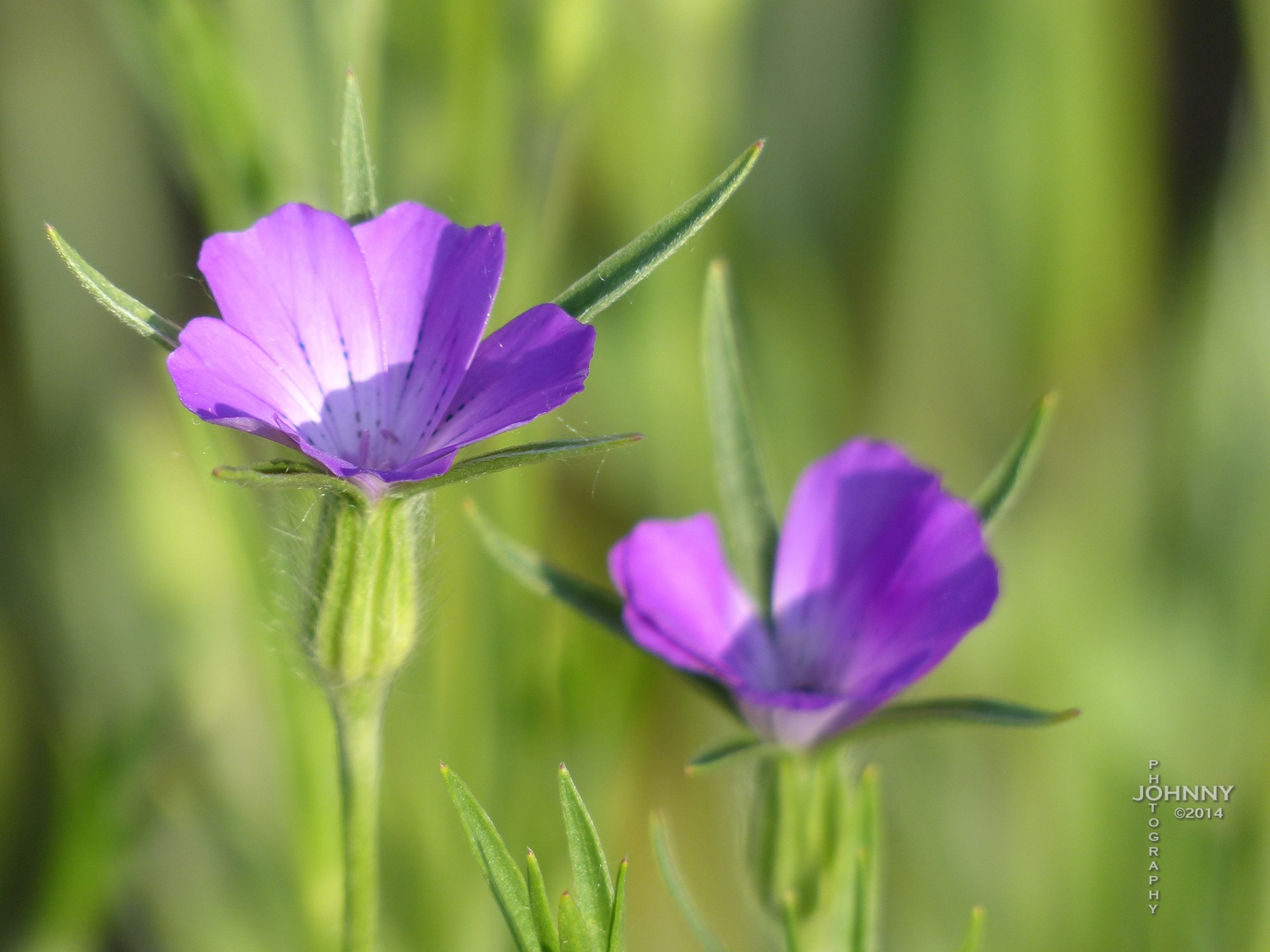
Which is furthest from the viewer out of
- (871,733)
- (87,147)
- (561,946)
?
(87,147)

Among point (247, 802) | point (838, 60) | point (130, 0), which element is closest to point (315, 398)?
point (130, 0)

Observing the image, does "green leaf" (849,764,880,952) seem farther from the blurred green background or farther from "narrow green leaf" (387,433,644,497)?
the blurred green background

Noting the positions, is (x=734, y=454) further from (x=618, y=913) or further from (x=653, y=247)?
(x=618, y=913)

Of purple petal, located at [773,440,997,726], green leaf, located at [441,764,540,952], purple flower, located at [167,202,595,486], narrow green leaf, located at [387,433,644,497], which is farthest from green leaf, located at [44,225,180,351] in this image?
purple petal, located at [773,440,997,726]

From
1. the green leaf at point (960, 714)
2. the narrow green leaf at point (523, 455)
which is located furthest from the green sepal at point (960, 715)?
the narrow green leaf at point (523, 455)

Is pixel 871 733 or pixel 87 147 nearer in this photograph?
pixel 871 733

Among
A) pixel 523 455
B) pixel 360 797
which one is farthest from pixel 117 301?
pixel 360 797

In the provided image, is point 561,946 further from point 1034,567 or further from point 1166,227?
point 1166,227
